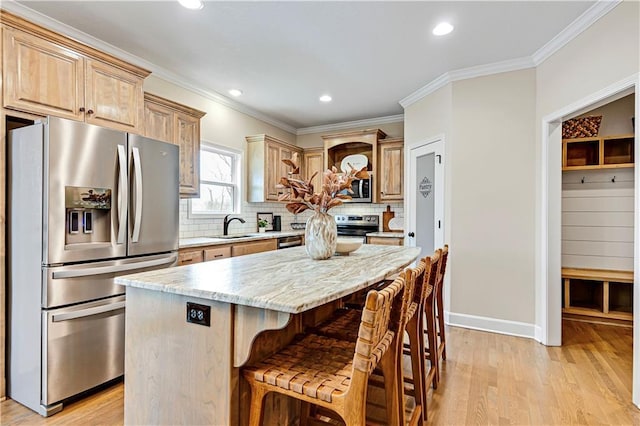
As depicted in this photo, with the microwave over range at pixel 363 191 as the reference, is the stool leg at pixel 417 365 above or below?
below

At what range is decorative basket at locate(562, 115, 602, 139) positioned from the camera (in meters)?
3.58

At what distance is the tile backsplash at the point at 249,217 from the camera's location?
12.8ft

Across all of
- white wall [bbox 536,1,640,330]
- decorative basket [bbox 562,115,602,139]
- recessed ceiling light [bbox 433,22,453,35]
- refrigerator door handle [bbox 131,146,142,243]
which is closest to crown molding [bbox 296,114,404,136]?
decorative basket [bbox 562,115,602,139]

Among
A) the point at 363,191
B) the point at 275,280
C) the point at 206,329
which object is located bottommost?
the point at 206,329

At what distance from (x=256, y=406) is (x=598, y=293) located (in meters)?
4.31

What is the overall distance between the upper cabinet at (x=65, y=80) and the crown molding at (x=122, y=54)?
1.31 ft

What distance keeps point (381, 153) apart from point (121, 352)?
163 inches

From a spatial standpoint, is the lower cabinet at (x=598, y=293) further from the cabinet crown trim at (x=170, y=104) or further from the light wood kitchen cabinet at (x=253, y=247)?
the cabinet crown trim at (x=170, y=104)

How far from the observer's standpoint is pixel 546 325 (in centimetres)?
310

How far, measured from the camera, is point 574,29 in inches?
106

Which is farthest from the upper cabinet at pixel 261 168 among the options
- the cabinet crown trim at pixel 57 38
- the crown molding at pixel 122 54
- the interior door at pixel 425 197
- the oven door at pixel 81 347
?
the oven door at pixel 81 347

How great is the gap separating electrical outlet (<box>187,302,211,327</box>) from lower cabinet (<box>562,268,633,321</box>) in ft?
12.8

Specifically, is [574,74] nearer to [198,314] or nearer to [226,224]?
[198,314]

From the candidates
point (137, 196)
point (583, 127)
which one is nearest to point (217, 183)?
point (137, 196)
